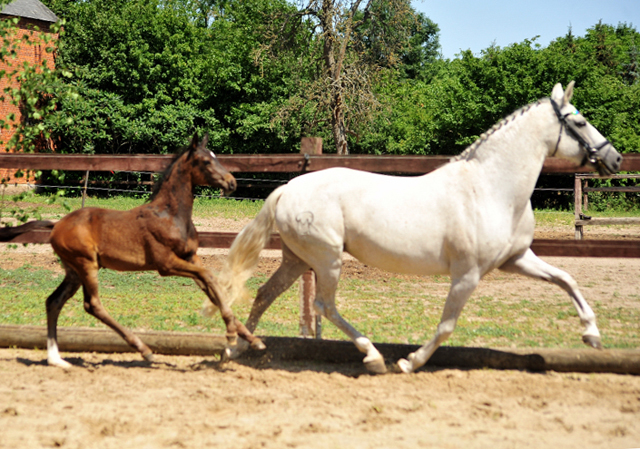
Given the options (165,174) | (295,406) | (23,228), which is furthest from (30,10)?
(295,406)

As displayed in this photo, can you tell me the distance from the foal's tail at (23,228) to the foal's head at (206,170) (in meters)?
1.27

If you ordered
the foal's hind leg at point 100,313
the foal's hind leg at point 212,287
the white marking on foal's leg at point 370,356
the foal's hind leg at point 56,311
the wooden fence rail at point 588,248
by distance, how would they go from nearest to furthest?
1. the white marking on foal's leg at point 370,356
2. the foal's hind leg at point 212,287
3. the foal's hind leg at point 100,313
4. the foal's hind leg at point 56,311
5. the wooden fence rail at point 588,248

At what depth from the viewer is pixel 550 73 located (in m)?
25.0

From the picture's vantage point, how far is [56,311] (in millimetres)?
4738

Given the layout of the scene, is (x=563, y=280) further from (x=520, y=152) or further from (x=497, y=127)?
(x=497, y=127)

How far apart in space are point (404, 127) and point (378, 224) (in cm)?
2574

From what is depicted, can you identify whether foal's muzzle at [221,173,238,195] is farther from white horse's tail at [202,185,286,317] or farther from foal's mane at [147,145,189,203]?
foal's mane at [147,145,189,203]

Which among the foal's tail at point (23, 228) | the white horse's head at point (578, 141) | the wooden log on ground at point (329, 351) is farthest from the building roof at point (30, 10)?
the white horse's head at point (578, 141)

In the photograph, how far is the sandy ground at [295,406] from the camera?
3.09 metres

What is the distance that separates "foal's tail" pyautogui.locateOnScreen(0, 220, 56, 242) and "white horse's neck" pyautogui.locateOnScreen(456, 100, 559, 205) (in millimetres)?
3491

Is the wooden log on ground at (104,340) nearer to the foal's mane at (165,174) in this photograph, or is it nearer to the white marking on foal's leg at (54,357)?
the white marking on foal's leg at (54,357)

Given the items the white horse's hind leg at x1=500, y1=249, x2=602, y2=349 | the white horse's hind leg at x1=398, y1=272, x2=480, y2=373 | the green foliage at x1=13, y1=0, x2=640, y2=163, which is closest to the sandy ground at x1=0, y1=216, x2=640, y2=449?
the white horse's hind leg at x1=398, y1=272, x2=480, y2=373

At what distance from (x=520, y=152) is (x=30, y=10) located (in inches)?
1213

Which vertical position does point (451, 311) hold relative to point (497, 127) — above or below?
below
